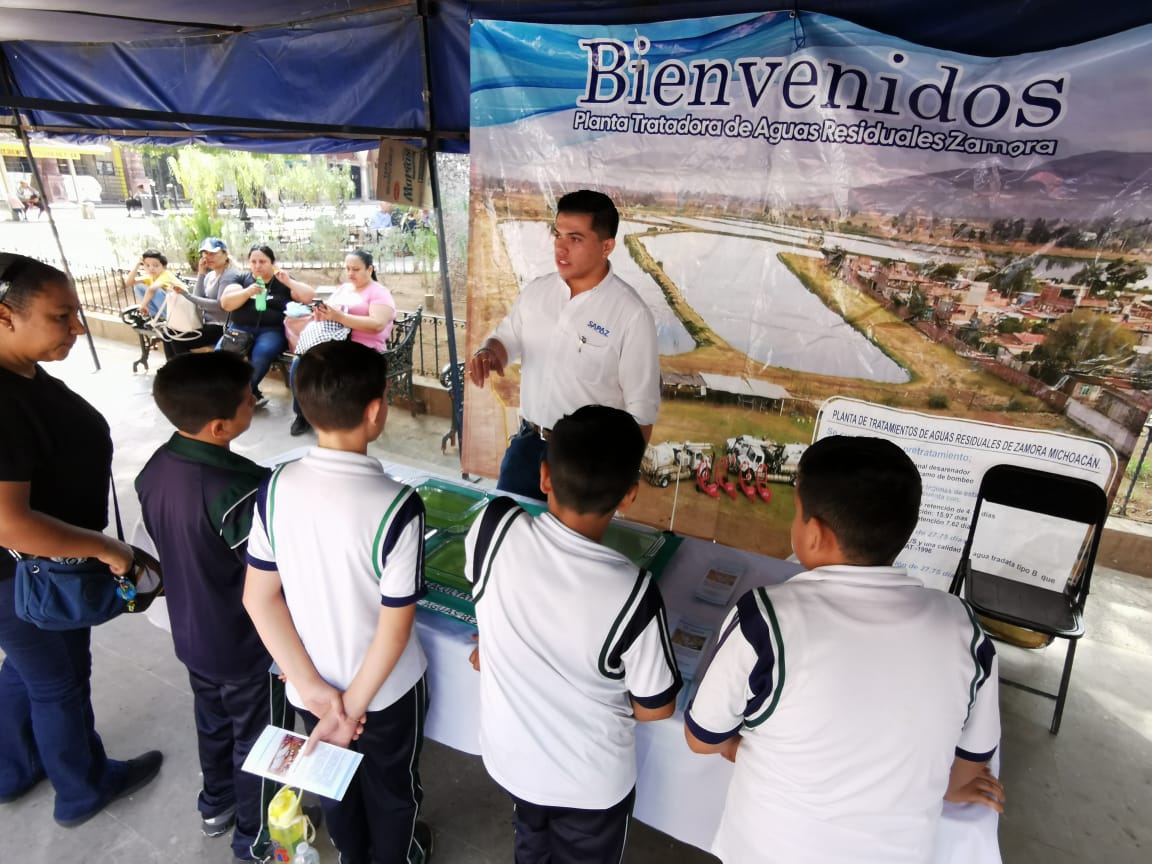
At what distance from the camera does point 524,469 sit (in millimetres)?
2357

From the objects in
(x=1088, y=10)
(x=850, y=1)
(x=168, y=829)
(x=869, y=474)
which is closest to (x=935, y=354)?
(x=1088, y=10)

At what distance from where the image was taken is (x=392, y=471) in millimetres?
2262

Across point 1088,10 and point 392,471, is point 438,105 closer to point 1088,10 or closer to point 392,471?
point 392,471

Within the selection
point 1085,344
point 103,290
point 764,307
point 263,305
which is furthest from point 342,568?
point 103,290

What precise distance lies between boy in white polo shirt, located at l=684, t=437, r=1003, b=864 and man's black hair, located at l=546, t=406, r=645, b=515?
287mm

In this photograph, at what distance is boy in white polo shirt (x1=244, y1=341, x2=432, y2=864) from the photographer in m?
1.27

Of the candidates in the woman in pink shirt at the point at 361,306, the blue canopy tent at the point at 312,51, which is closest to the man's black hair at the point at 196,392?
the blue canopy tent at the point at 312,51

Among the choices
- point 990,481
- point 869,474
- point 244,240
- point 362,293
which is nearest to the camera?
point 869,474

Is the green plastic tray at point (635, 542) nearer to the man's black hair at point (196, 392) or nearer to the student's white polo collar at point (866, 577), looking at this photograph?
the student's white polo collar at point (866, 577)

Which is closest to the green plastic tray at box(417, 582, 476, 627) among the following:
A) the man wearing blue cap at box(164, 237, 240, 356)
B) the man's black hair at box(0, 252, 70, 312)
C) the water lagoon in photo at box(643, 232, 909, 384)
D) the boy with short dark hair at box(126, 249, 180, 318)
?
the man's black hair at box(0, 252, 70, 312)

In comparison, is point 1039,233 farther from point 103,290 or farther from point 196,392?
point 103,290

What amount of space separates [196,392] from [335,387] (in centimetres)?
42

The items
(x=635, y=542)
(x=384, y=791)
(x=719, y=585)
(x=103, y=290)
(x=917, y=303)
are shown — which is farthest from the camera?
(x=103, y=290)

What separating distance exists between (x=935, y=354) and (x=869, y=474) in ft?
6.76
